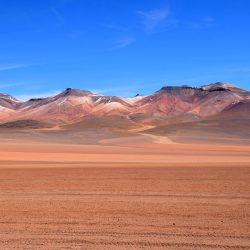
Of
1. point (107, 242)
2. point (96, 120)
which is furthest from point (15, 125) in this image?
point (107, 242)

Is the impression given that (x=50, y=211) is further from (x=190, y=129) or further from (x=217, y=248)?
(x=190, y=129)

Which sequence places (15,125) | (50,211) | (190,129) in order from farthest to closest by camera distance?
(15,125)
(190,129)
(50,211)

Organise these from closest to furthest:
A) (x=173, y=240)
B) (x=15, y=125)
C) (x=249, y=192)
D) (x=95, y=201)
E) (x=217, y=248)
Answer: (x=217, y=248) < (x=173, y=240) < (x=95, y=201) < (x=249, y=192) < (x=15, y=125)

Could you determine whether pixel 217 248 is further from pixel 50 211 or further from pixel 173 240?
pixel 50 211

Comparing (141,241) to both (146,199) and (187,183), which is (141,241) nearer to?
(146,199)

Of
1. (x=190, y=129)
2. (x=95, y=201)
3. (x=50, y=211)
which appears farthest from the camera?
(x=190, y=129)

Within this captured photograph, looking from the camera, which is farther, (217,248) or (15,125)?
(15,125)

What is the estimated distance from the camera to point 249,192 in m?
18.6

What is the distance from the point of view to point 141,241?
10492 mm

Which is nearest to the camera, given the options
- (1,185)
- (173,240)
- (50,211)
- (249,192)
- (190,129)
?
(173,240)

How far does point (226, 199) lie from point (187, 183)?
5.41 metres

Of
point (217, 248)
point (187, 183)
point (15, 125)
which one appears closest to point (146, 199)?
point (187, 183)

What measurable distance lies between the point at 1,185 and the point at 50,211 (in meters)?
7.68

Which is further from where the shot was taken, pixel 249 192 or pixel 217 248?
pixel 249 192
